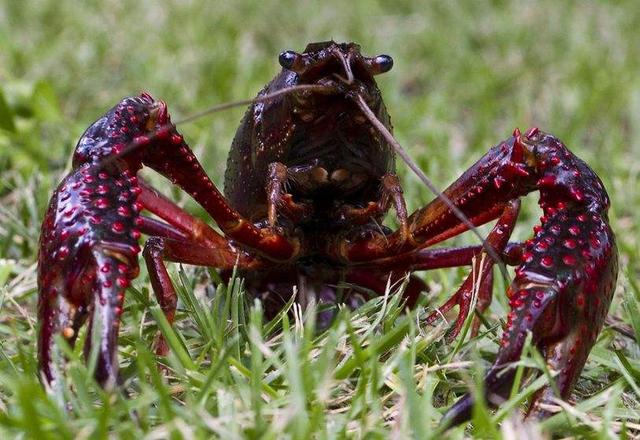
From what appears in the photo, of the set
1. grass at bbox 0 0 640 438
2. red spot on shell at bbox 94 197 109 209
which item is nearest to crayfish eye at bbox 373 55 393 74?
grass at bbox 0 0 640 438

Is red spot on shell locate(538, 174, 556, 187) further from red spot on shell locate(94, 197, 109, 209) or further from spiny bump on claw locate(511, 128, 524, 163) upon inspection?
red spot on shell locate(94, 197, 109, 209)

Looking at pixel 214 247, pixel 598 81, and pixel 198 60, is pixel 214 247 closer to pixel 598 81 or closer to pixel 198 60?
pixel 198 60

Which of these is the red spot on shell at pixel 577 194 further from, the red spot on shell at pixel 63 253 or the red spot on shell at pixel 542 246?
the red spot on shell at pixel 63 253

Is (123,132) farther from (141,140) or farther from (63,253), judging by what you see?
(63,253)

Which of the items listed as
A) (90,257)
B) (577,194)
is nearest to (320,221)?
(577,194)

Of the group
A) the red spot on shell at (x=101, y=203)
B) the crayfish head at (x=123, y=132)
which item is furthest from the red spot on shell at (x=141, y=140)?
the red spot on shell at (x=101, y=203)
